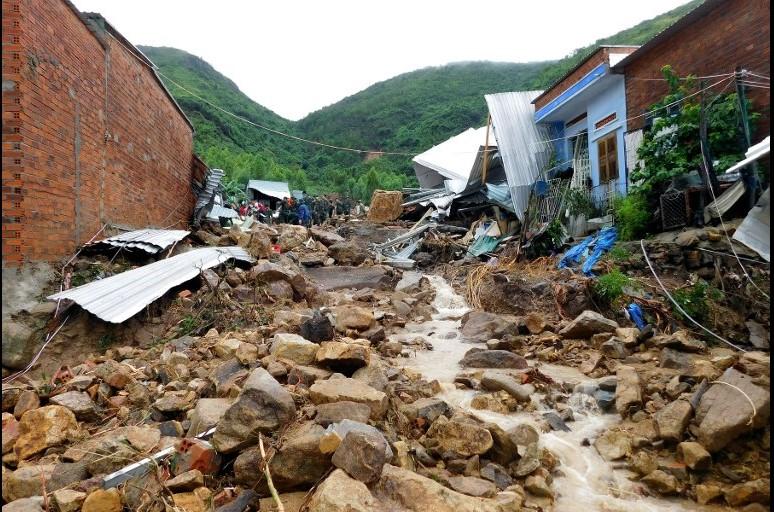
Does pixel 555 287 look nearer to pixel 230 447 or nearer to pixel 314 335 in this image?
pixel 314 335

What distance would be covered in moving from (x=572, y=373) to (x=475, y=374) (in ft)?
Answer: 4.21

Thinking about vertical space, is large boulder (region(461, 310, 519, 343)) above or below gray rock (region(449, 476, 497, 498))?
below

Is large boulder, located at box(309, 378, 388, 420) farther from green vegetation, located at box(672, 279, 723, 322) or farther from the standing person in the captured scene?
the standing person

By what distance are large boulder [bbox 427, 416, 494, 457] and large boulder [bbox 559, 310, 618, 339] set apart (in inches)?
149

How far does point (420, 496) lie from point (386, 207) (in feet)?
56.6

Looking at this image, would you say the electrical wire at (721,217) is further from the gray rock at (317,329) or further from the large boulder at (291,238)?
the large boulder at (291,238)

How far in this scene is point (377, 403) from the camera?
3504 mm

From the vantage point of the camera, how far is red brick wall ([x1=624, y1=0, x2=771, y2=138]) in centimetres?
750

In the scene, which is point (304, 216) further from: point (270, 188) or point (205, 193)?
point (270, 188)

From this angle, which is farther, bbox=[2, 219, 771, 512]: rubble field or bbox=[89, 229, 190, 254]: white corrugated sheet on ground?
bbox=[89, 229, 190, 254]: white corrugated sheet on ground

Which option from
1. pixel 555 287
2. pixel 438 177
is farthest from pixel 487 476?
pixel 438 177

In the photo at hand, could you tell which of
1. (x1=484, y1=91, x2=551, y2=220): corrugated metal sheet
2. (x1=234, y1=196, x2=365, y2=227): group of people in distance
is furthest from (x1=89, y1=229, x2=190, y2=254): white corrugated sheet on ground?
(x1=234, y1=196, x2=365, y2=227): group of people in distance

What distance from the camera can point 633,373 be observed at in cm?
487

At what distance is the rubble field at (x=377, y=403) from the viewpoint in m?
2.82
